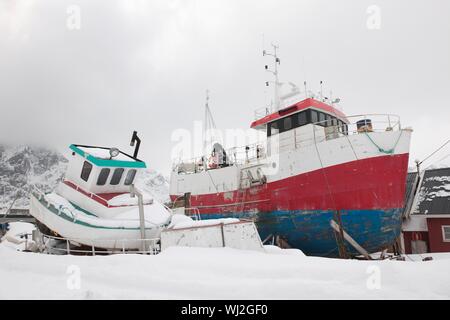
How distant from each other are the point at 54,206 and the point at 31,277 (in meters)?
6.62

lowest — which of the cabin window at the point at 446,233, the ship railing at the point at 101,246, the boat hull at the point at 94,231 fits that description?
the cabin window at the point at 446,233

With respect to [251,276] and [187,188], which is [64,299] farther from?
[187,188]

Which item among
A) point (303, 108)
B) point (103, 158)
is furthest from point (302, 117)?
point (103, 158)

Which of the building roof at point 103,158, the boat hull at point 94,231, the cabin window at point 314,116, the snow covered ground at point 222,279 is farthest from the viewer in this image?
the cabin window at point 314,116

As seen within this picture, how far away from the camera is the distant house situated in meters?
17.6

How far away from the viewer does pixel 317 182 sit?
1288 cm

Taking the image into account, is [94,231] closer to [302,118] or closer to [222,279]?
[222,279]

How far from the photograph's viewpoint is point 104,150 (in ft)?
40.8

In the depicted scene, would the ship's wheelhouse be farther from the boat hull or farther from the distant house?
the boat hull

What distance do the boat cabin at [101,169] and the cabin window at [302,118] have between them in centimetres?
816

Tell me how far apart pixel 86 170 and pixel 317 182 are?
986 cm

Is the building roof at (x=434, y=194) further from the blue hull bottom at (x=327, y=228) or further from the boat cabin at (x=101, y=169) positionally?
the boat cabin at (x=101, y=169)

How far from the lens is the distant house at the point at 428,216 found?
1759cm

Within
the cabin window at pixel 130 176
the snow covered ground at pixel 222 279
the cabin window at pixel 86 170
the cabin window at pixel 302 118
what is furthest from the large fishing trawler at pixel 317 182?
the snow covered ground at pixel 222 279
